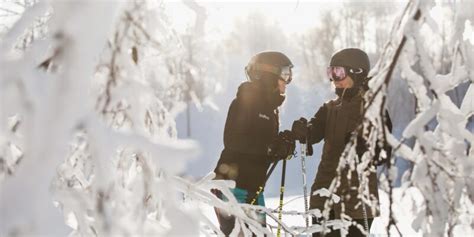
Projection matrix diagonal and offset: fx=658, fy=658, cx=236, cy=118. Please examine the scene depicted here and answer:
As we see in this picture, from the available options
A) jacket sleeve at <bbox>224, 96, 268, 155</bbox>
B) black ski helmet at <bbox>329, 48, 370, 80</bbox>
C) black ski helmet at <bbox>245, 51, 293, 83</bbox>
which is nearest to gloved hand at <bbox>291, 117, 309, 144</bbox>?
jacket sleeve at <bbox>224, 96, 268, 155</bbox>

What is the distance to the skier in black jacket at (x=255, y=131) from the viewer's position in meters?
4.82

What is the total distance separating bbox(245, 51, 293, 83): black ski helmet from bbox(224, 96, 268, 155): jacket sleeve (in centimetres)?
24

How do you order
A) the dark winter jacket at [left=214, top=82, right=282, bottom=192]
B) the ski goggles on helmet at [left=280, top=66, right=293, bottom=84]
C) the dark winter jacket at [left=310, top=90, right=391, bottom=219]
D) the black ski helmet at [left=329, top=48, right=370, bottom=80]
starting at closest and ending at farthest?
the dark winter jacket at [left=310, top=90, right=391, bottom=219] → the black ski helmet at [left=329, top=48, right=370, bottom=80] → the dark winter jacket at [left=214, top=82, right=282, bottom=192] → the ski goggles on helmet at [left=280, top=66, right=293, bottom=84]

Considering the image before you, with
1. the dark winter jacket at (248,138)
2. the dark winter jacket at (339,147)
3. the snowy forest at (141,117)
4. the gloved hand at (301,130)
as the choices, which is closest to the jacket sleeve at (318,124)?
the gloved hand at (301,130)

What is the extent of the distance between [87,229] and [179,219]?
674mm

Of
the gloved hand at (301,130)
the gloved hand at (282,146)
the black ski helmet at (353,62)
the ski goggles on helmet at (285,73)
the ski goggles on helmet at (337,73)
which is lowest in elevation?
the gloved hand at (282,146)

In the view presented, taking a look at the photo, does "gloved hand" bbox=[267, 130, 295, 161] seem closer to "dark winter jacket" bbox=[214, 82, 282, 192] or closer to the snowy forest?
"dark winter jacket" bbox=[214, 82, 282, 192]

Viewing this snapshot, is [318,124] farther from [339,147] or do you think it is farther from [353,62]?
[353,62]

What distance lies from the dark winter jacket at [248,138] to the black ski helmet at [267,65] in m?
0.10

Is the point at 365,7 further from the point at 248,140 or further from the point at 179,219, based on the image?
the point at 179,219

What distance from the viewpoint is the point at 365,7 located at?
5022 cm

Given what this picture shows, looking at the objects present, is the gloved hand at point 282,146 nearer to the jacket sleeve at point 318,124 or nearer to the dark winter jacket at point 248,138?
the dark winter jacket at point 248,138

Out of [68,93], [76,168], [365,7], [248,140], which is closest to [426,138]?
[68,93]

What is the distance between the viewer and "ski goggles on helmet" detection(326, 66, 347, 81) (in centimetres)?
468
